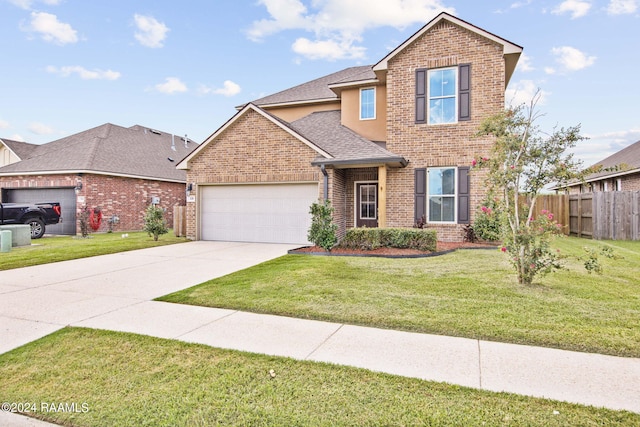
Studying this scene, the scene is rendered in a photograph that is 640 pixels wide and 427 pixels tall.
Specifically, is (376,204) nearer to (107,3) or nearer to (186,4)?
(186,4)

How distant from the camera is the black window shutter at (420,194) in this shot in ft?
40.4

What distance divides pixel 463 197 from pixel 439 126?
262 centimetres

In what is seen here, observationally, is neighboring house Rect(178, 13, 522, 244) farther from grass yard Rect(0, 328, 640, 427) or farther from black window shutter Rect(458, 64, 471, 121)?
grass yard Rect(0, 328, 640, 427)

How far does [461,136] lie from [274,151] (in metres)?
6.52

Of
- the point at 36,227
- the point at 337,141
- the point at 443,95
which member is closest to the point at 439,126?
the point at 443,95

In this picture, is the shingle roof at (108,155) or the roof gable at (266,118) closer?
the roof gable at (266,118)

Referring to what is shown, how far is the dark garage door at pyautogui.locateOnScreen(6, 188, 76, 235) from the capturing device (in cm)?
1734

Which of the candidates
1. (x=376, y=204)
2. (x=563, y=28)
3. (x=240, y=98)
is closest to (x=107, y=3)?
(x=240, y=98)

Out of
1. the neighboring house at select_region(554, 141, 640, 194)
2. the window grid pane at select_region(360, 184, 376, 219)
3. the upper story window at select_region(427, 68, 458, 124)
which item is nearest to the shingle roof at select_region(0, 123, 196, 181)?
the window grid pane at select_region(360, 184, 376, 219)

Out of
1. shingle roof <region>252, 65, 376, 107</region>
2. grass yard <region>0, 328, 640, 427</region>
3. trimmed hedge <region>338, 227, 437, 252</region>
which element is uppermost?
shingle roof <region>252, 65, 376, 107</region>

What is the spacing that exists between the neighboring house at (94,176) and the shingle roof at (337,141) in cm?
1014

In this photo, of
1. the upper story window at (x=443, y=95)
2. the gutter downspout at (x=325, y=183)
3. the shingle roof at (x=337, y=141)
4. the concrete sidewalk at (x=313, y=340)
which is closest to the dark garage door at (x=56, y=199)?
the concrete sidewalk at (x=313, y=340)

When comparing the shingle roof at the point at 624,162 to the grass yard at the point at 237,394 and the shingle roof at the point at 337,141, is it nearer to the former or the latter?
the shingle roof at the point at 337,141

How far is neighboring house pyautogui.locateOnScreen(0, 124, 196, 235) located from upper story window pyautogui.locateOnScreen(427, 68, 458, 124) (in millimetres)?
15470
